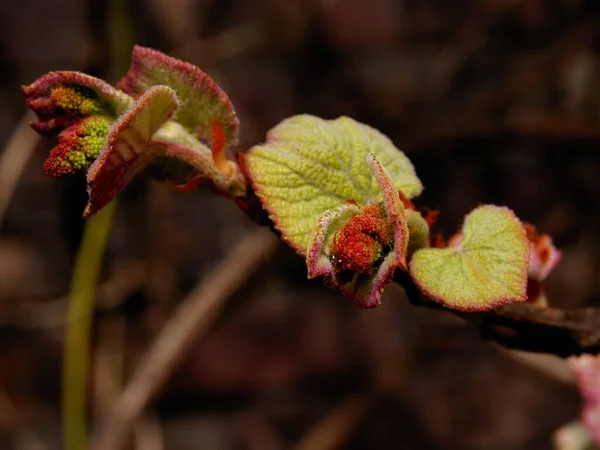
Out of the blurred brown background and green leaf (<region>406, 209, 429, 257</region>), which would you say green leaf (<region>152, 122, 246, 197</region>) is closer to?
green leaf (<region>406, 209, 429, 257</region>)

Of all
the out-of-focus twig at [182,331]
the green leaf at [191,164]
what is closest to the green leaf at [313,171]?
the green leaf at [191,164]

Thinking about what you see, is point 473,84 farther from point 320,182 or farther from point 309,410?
point 320,182

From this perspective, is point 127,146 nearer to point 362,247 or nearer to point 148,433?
point 362,247

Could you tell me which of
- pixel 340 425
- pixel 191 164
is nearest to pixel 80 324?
pixel 340 425

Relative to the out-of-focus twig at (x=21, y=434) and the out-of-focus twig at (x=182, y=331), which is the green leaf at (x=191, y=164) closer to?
the out-of-focus twig at (x=182, y=331)

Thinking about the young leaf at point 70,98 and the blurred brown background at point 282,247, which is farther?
the blurred brown background at point 282,247

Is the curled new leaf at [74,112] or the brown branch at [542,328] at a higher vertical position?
the curled new leaf at [74,112]
